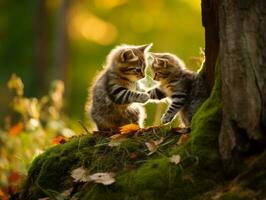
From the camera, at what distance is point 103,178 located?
6.33m

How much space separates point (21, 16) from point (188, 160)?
81.7ft

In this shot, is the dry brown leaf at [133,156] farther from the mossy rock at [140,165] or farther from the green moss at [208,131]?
the green moss at [208,131]

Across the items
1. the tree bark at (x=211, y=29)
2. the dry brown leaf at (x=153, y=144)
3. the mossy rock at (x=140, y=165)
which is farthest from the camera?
the tree bark at (x=211, y=29)

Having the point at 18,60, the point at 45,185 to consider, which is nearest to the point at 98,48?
the point at 18,60

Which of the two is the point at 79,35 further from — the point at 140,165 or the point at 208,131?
the point at 208,131

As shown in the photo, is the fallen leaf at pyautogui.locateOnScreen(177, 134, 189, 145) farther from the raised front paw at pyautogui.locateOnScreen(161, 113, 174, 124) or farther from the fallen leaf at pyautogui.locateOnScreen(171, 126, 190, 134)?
the raised front paw at pyautogui.locateOnScreen(161, 113, 174, 124)

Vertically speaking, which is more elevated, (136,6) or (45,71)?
(136,6)

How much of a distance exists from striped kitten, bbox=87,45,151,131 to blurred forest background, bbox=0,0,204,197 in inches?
582

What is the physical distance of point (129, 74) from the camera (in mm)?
8484

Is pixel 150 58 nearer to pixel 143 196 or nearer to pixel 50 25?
pixel 143 196

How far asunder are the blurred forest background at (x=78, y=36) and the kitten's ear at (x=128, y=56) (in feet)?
48.6

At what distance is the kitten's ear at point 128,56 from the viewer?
8477 mm

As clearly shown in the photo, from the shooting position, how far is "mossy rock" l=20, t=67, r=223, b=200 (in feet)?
19.6

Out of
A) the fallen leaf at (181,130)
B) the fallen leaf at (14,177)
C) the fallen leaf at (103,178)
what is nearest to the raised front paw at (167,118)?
the fallen leaf at (181,130)
